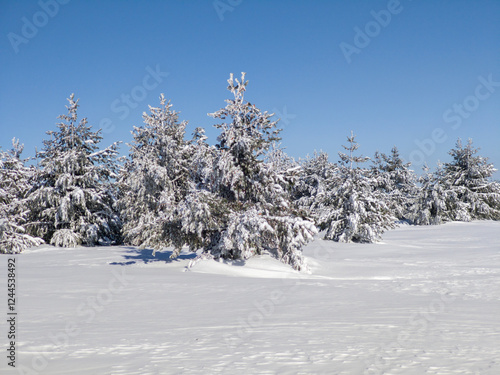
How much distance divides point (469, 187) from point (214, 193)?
38281mm

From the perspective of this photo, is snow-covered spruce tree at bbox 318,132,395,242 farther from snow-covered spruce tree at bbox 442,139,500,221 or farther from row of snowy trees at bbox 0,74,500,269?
snow-covered spruce tree at bbox 442,139,500,221

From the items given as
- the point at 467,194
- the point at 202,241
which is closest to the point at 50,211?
the point at 202,241

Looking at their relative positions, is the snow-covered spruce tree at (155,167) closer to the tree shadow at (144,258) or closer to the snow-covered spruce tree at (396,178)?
the tree shadow at (144,258)

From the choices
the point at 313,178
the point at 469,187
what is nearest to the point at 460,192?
the point at 469,187

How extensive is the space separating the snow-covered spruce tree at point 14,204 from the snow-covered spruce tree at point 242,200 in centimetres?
1295

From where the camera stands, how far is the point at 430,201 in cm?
3903

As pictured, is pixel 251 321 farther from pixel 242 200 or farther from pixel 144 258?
pixel 144 258

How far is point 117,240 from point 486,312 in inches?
1002

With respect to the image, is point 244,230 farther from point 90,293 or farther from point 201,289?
point 90,293

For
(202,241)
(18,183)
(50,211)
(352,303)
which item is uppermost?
(18,183)

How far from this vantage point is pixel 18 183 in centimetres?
2748

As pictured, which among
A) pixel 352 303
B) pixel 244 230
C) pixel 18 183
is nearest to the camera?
pixel 352 303

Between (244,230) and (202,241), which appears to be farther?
(202,241)

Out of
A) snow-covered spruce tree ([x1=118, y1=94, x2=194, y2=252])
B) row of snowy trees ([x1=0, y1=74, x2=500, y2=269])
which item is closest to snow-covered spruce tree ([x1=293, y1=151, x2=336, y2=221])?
row of snowy trees ([x1=0, y1=74, x2=500, y2=269])
